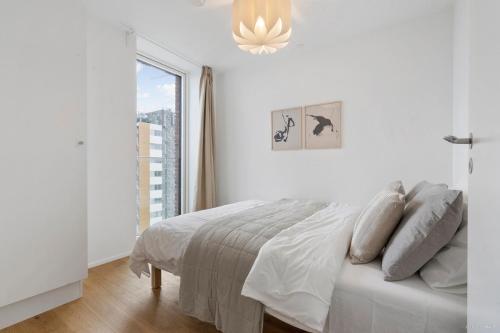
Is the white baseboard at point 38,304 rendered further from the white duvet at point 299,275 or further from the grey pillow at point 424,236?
the grey pillow at point 424,236

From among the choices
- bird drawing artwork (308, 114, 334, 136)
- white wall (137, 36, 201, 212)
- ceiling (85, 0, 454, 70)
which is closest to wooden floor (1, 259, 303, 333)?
white wall (137, 36, 201, 212)

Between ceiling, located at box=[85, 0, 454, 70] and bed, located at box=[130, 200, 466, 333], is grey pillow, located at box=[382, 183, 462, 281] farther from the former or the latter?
ceiling, located at box=[85, 0, 454, 70]

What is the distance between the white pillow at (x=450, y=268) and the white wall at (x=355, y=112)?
64.3 inches

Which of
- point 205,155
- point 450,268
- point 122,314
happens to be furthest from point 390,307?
point 205,155

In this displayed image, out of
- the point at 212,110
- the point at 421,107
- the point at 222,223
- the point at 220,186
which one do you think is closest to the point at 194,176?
the point at 220,186

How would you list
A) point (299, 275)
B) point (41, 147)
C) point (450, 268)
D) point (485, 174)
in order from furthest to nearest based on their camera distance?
point (41, 147)
point (299, 275)
point (450, 268)
point (485, 174)

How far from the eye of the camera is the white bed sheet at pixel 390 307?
36.1 inches

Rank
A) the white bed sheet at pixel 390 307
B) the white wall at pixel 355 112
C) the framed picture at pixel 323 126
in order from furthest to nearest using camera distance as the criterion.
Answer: the framed picture at pixel 323 126, the white wall at pixel 355 112, the white bed sheet at pixel 390 307

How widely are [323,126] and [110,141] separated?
252 centimetres

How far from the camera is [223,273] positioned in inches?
54.2

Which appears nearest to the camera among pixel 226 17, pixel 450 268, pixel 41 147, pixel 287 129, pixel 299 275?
pixel 450 268

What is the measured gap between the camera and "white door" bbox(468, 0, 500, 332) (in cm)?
51

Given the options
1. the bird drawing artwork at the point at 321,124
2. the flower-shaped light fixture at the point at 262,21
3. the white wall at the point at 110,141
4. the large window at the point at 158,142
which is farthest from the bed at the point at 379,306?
the large window at the point at 158,142

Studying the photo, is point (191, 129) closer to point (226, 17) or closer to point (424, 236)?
point (226, 17)
